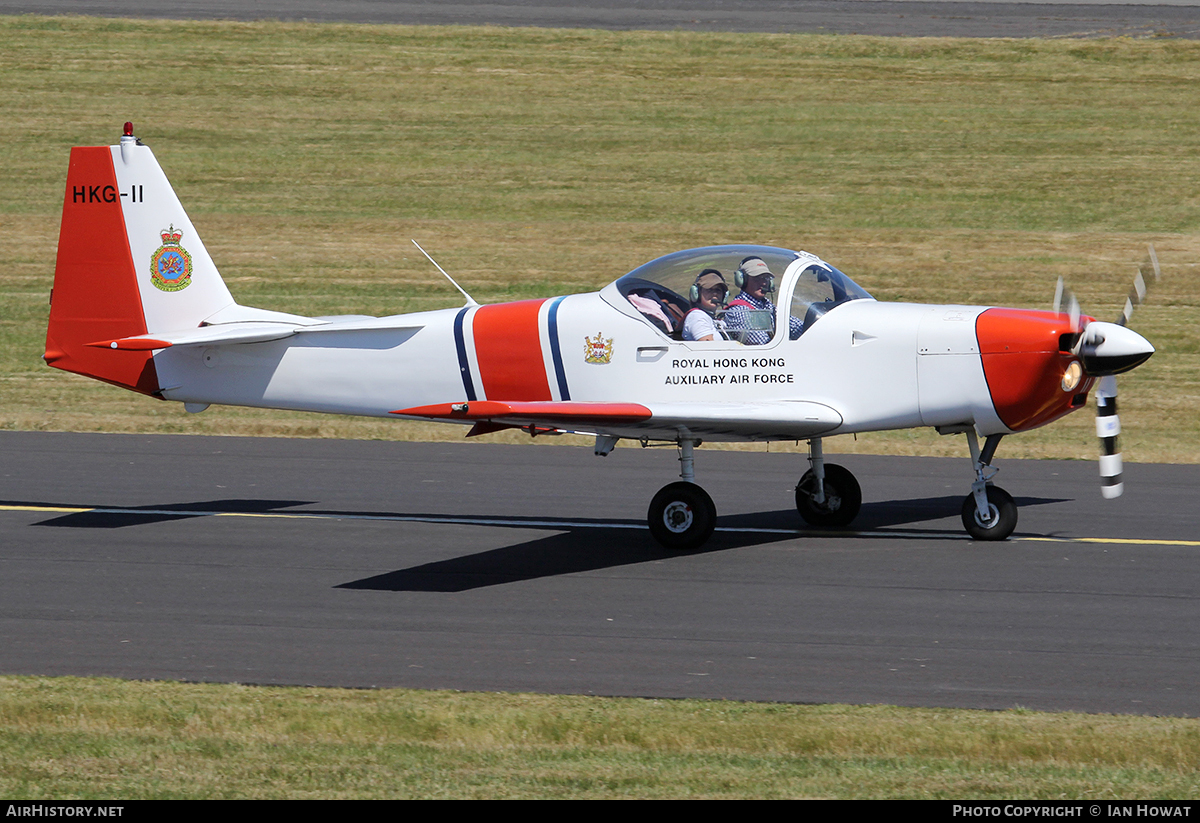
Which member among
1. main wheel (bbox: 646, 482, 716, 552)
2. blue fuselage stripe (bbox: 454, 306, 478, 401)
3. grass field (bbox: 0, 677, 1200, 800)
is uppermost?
blue fuselage stripe (bbox: 454, 306, 478, 401)

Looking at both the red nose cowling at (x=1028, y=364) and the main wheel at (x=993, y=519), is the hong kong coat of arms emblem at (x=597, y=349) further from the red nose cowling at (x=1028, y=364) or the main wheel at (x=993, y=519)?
the main wheel at (x=993, y=519)

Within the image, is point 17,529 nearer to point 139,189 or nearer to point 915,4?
point 139,189

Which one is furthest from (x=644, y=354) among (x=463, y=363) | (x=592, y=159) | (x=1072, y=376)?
(x=592, y=159)

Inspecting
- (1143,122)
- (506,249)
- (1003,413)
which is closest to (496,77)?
(506,249)

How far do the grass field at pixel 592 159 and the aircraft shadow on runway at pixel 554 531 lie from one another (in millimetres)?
5406

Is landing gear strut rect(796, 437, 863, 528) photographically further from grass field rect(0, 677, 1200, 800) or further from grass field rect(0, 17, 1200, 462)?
grass field rect(0, 17, 1200, 462)

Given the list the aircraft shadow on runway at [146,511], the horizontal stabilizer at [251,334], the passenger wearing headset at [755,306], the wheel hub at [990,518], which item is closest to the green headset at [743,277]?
the passenger wearing headset at [755,306]

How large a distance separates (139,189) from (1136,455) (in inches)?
403

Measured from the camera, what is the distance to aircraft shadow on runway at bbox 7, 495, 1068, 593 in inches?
414

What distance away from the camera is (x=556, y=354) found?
1145 cm

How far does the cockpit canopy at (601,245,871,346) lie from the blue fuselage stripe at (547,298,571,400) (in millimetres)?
494

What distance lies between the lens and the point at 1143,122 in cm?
2986

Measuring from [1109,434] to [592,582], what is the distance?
3842 mm

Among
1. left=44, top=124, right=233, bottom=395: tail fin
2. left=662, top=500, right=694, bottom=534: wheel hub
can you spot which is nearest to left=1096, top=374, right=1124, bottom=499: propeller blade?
left=662, top=500, right=694, bottom=534: wheel hub
